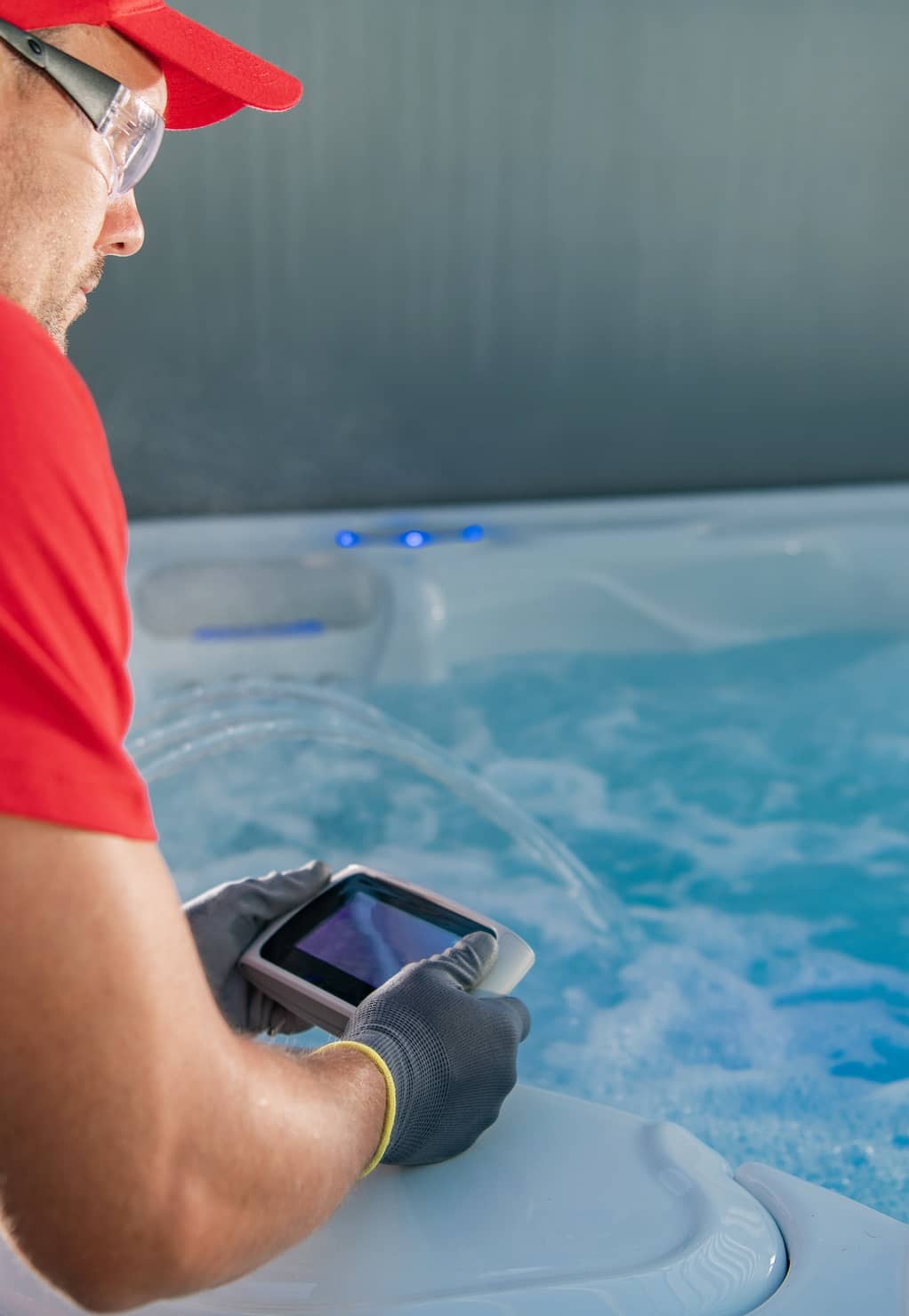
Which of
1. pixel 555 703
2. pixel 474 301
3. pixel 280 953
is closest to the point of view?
pixel 280 953

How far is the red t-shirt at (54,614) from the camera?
16.0 inches

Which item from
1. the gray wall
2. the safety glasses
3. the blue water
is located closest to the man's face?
the safety glasses

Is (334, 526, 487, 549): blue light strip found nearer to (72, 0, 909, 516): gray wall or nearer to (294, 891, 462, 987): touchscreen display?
(72, 0, 909, 516): gray wall

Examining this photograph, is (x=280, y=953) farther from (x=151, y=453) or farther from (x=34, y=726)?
(x=151, y=453)

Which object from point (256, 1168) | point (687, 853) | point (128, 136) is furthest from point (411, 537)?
point (256, 1168)

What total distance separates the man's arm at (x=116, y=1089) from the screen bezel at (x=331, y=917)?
28cm

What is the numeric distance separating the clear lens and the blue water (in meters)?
0.87

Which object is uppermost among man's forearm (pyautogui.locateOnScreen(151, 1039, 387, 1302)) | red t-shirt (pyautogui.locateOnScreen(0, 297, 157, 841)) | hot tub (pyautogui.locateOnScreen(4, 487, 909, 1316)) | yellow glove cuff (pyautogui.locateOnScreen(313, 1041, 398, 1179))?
red t-shirt (pyautogui.locateOnScreen(0, 297, 157, 841))

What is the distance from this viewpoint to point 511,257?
2.17m

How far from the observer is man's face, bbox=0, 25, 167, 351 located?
59 centimetres

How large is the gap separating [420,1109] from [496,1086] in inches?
2.6

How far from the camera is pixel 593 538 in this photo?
2.05m

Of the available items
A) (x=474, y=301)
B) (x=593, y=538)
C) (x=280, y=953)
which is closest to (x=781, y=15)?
(x=474, y=301)

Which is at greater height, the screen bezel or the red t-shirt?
the red t-shirt
